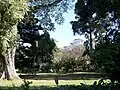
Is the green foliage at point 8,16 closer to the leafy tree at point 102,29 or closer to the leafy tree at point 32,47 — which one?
the leafy tree at point 102,29

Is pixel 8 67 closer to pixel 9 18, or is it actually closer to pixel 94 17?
pixel 9 18

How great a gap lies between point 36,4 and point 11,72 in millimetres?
10135

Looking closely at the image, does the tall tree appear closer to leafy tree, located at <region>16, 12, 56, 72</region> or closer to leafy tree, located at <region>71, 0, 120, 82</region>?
leafy tree, located at <region>71, 0, 120, 82</region>

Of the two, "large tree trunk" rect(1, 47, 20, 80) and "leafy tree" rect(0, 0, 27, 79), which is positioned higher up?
"leafy tree" rect(0, 0, 27, 79)

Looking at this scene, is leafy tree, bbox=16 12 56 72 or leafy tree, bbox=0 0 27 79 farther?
leafy tree, bbox=16 12 56 72

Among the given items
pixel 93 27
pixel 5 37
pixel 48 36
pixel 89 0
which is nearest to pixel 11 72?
pixel 5 37

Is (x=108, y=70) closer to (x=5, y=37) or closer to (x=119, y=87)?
(x=119, y=87)

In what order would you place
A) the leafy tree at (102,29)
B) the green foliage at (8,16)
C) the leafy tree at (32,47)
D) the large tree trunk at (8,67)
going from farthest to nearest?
1. the leafy tree at (32,47)
2. the large tree trunk at (8,67)
3. the green foliage at (8,16)
4. the leafy tree at (102,29)

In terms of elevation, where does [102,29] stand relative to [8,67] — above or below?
above

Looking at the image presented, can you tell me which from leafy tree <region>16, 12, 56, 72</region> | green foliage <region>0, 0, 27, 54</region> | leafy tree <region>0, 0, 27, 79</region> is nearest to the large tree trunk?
leafy tree <region>0, 0, 27, 79</region>

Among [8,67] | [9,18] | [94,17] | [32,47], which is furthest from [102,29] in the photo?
[9,18]

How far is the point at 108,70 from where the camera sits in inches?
372

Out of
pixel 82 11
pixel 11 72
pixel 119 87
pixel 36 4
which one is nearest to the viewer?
pixel 119 87

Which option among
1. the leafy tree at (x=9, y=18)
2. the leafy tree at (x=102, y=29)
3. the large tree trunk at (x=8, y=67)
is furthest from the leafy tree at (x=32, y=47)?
the leafy tree at (x=9, y=18)
